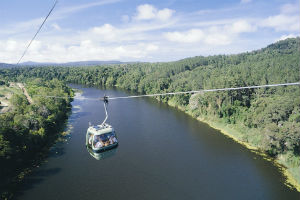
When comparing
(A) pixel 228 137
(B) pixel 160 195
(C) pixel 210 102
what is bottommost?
(B) pixel 160 195

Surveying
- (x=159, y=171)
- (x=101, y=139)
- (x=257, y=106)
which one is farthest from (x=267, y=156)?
(x=101, y=139)

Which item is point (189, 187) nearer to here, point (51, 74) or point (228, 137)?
point (228, 137)

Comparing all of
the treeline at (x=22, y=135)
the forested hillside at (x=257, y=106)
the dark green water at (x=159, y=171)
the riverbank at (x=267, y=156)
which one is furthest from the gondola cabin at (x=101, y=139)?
the forested hillside at (x=257, y=106)

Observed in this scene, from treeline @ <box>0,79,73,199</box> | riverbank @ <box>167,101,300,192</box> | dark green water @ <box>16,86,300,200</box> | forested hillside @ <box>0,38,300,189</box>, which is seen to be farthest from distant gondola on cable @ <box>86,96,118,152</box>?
forested hillside @ <box>0,38,300,189</box>

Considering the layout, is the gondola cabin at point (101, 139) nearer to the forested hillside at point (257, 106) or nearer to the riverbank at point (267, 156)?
the riverbank at point (267, 156)

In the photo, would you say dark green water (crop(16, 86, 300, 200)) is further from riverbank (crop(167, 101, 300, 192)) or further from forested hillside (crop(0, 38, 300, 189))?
forested hillside (crop(0, 38, 300, 189))

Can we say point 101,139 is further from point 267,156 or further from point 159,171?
point 267,156

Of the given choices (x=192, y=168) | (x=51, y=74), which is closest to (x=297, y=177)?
(x=192, y=168)
